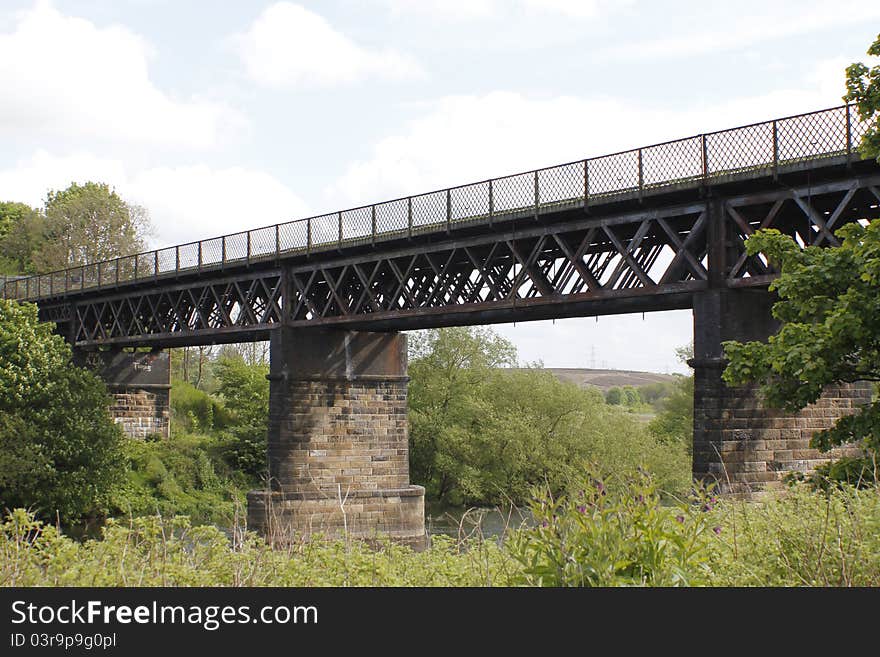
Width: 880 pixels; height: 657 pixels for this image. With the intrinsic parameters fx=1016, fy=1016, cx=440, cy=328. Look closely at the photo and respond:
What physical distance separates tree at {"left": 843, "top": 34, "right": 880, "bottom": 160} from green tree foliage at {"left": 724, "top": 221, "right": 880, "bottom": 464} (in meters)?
1.12

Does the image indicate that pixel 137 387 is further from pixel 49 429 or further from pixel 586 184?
pixel 586 184

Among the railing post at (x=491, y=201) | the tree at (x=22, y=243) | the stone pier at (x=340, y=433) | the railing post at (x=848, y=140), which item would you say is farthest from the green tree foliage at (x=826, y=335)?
the tree at (x=22, y=243)

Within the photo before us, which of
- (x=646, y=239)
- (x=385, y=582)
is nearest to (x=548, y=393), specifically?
(x=646, y=239)

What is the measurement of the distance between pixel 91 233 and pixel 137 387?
3532cm

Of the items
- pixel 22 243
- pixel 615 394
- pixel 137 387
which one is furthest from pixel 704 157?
pixel 615 394

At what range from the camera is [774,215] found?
21328 mm

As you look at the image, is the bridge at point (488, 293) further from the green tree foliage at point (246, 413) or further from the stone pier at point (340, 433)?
the green tree foliage at point (246, 413)

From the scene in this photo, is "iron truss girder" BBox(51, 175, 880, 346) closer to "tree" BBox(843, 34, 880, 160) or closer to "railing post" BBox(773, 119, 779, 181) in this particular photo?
"railing post" BBox(773, 119, 779, 181)

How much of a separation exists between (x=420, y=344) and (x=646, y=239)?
34.7 metres

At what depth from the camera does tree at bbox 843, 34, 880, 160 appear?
12859 mm

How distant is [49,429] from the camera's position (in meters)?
40.3

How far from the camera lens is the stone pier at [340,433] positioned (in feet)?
113

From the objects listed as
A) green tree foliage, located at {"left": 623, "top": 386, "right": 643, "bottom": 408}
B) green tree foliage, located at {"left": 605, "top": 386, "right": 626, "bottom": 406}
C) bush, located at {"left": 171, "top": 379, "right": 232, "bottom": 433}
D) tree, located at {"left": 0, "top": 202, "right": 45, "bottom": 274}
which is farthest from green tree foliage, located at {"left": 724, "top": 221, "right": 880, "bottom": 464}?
green tree foliage, located at {"left": 623, "top": 386, "right": 643, "bottom": 408}
